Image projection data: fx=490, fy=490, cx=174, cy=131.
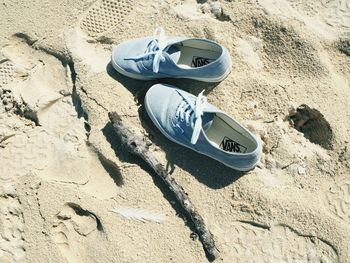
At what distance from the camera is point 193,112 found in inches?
89.4

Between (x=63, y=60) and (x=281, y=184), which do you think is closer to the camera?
(x=281, y=184)

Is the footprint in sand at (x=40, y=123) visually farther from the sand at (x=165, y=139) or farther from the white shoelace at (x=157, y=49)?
the white shoelace at (x=157, y=49)

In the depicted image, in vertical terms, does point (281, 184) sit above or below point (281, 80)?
below

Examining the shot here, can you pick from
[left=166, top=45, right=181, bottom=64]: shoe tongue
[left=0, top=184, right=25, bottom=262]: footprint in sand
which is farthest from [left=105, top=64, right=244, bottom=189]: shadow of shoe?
[left=0, top=184, right=25, bottom=262]: footprint in sand

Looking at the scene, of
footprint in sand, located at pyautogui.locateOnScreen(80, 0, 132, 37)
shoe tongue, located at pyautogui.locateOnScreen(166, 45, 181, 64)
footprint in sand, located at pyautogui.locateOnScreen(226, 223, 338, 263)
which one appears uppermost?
footprint in sand, located at pyautogui.locateOnScreen(80, 0, 132, 37)

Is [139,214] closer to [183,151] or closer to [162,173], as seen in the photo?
[162,173]

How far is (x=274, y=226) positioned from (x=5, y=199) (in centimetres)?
129

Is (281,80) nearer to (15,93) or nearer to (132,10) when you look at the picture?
(132,10)

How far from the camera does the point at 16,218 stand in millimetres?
2363

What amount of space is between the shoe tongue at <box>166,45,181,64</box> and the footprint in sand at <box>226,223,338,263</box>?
858 millimetres

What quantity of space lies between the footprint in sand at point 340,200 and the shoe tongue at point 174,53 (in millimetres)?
962

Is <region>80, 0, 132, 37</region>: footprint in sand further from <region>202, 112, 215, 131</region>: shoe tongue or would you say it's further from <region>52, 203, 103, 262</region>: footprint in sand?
<region>52, 203, 103, 262</region>: footprint in sand

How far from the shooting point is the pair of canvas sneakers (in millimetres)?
2250

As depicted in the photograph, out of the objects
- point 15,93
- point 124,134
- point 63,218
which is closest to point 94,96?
point 124,134
